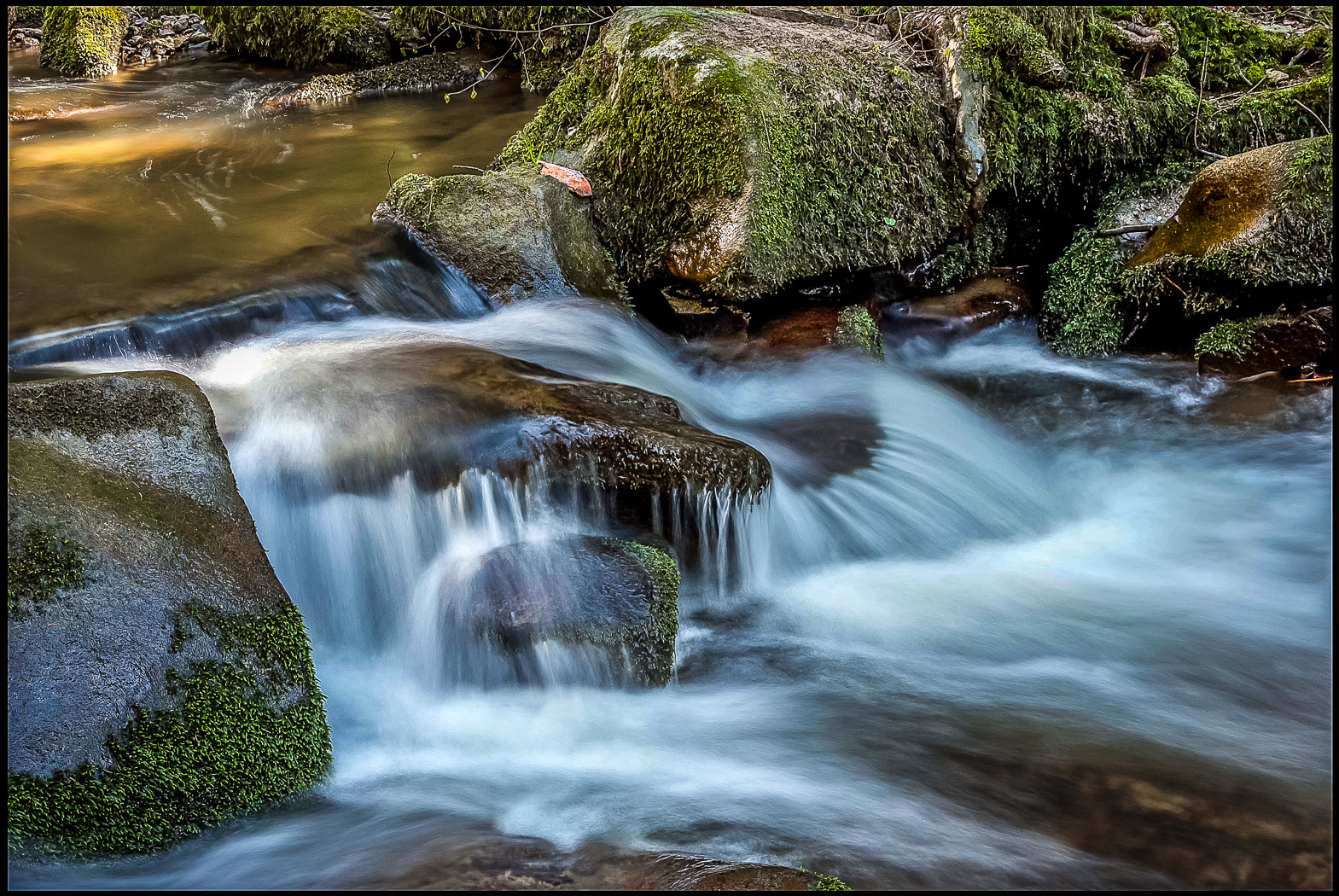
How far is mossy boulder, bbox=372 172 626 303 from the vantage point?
5602mm

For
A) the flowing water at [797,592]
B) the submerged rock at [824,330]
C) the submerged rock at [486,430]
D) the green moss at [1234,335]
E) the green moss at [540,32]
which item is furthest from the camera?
the green moss at [540,32]

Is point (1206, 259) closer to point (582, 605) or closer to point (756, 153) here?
point (756, 153)

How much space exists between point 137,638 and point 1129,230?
574cm

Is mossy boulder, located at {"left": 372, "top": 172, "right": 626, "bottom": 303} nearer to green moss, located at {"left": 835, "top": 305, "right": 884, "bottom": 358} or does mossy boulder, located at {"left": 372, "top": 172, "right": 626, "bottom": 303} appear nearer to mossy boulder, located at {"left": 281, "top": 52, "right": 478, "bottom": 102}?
green moss, located at {"left": 835, "top": 305, "right": 884, "bottom": 358}

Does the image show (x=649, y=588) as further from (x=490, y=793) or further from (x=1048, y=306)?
(x=1048, y=306)

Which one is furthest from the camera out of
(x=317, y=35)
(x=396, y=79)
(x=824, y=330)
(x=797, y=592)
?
(x=317, y=35)

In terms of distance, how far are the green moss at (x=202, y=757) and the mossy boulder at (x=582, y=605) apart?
2.19 feet

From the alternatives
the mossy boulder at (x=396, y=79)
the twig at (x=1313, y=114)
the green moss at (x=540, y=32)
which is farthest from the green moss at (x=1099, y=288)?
the mossy boulder at (x=396, y=79)

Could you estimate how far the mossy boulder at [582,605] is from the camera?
11.0 ft

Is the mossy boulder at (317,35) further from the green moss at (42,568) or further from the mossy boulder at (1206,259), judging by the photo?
the green moss at (42,568)

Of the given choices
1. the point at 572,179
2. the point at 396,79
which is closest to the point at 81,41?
the point at 396,79

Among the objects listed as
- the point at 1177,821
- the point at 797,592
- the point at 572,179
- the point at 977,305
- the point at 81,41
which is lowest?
the point at 797,592

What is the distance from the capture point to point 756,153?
5301 millimetres

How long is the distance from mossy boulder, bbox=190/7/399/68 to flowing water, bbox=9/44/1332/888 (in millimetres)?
5742
